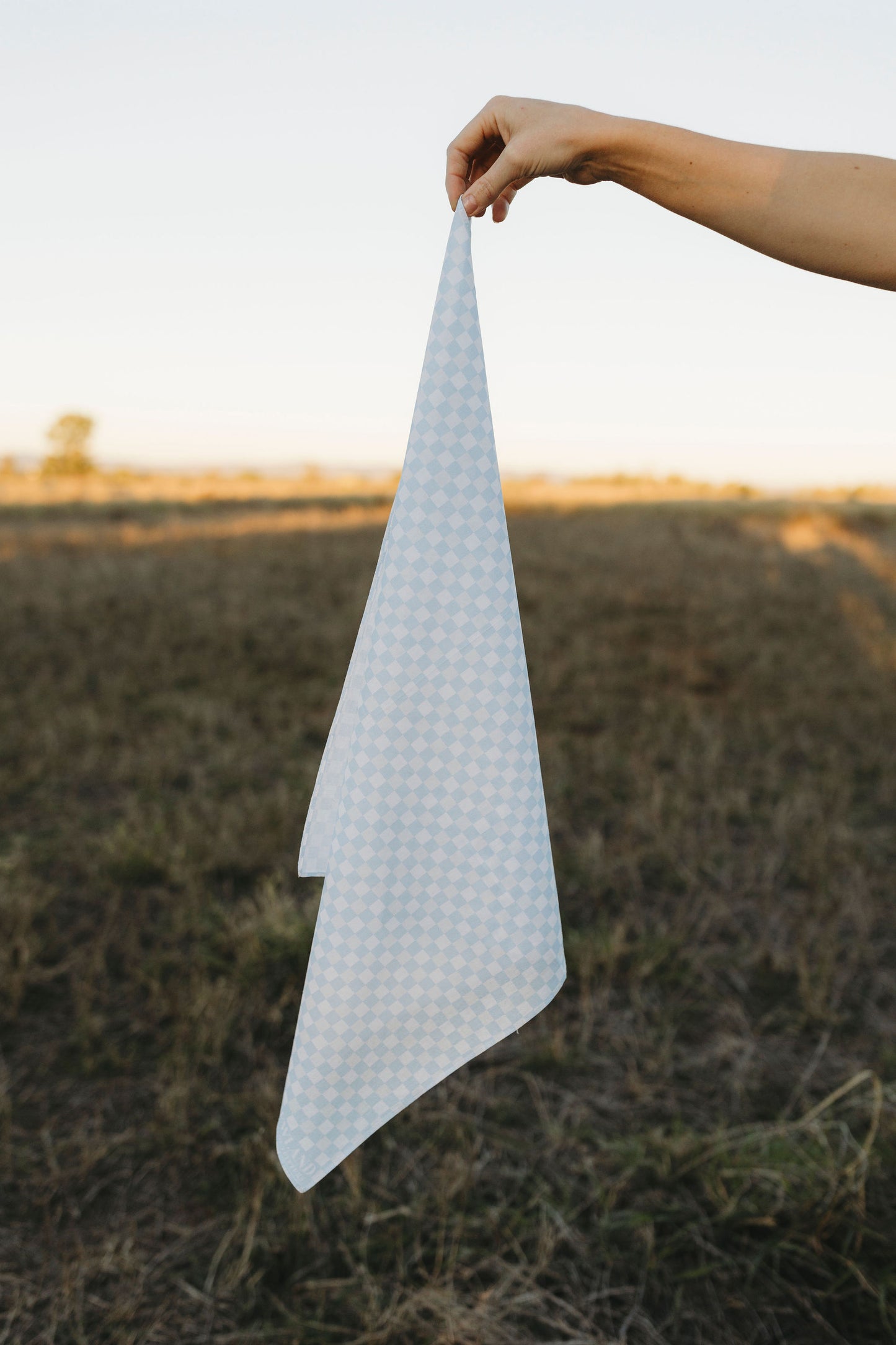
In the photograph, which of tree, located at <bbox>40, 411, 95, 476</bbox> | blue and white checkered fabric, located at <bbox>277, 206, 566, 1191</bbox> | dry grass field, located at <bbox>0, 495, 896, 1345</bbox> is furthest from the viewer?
tree, located at <bbox>40, 411, 95, 476</bbox>

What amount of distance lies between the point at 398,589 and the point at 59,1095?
6.61 ft

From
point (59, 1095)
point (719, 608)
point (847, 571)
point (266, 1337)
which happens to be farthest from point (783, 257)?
point (847, 571)

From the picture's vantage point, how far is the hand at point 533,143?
3.52 feet

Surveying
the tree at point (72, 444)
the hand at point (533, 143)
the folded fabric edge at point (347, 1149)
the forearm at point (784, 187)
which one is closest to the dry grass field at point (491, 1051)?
the folded fabric edge at point (347, 1149)

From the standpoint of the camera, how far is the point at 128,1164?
2.01m

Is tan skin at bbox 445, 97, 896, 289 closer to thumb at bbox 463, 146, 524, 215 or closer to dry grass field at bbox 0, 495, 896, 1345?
thumb at bbox 463, 146, 524, 215

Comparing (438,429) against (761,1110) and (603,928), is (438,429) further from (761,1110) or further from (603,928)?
(603,928)

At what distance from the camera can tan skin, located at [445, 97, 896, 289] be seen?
1.08 metres

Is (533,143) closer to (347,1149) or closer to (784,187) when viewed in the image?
(784,187)

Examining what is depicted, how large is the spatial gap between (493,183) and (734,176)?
323 millimetres

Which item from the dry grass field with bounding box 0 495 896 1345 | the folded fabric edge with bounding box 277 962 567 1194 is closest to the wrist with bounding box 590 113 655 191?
the folded fabric edge with bounding box 277 962 567 1194

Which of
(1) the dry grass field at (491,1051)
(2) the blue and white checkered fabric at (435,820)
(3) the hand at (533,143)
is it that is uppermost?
(3) the hand at (533,143)

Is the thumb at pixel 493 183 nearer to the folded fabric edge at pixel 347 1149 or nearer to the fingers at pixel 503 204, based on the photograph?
the fingers at pixel 503 204

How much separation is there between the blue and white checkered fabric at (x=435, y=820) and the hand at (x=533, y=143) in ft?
0.21
